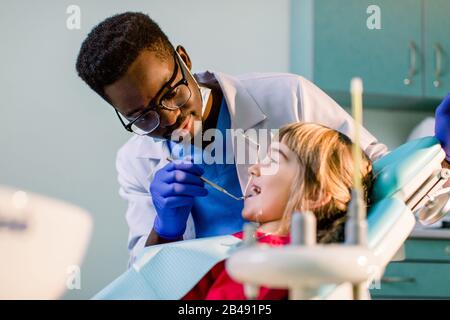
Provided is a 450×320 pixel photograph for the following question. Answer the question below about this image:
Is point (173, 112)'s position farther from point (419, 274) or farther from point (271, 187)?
point (419, 274)

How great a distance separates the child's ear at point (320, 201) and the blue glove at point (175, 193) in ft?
0.98

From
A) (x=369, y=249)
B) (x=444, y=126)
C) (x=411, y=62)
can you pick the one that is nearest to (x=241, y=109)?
(x=444, y=126)

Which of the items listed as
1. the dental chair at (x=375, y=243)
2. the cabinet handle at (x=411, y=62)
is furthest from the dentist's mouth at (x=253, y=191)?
the cabinet handle at (x=411, y=62)

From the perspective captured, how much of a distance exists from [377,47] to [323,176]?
1540 mm

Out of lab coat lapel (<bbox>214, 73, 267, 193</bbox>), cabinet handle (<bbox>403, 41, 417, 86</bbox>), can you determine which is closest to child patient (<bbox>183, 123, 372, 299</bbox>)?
lab coat lapel (<bbox>214, 73, 267, 193</bbox>)

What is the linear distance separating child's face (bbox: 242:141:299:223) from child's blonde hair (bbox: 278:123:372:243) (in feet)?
0.05

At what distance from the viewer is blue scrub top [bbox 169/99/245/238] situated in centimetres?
152

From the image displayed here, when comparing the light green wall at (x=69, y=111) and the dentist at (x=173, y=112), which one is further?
the light green wall at (x=69, y=111)

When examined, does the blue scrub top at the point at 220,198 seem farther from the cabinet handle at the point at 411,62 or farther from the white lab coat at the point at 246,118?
the cabinet handle at the point at 411,62

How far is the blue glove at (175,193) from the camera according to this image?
1.40 metres

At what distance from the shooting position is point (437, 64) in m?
2.67

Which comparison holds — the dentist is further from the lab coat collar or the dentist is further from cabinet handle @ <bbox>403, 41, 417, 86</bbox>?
cabinet handle @ <bbox>403, 41, 417, 86</bbox>

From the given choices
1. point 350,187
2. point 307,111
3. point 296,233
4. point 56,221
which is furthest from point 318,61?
point 296,233
